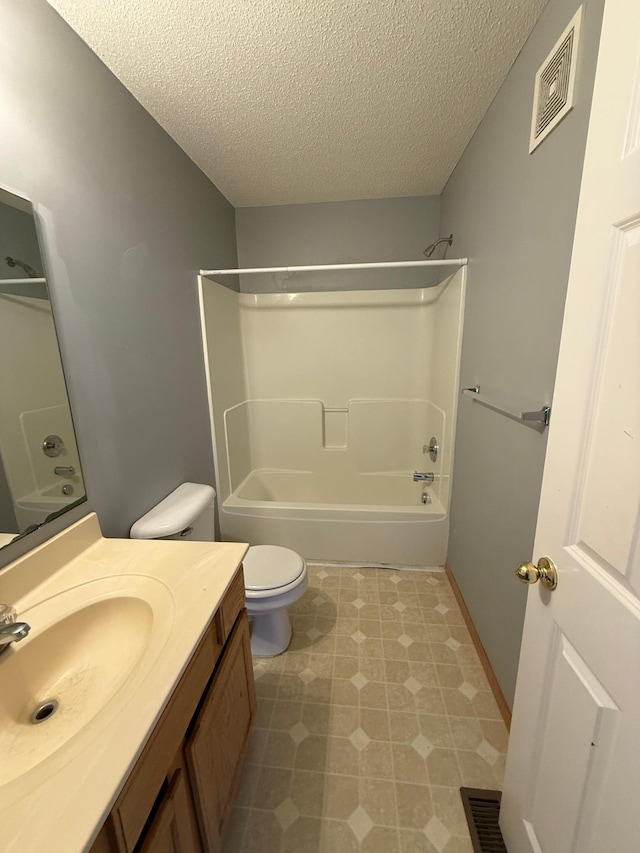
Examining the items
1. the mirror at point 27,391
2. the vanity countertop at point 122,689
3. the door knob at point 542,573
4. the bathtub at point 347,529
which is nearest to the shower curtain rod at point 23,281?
the mirror at point 27,391

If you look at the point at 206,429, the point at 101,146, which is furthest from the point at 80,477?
the point at 101,146

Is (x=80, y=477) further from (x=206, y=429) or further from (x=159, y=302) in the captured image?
(x=206, y=429)

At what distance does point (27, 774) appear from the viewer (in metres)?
0.50

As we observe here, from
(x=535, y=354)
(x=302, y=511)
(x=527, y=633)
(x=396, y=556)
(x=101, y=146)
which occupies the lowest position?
(x=396, y=556)

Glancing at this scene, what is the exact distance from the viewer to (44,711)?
729mm

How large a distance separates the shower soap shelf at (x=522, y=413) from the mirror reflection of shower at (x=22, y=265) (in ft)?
4.90

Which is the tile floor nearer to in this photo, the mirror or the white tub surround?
the white tub surround

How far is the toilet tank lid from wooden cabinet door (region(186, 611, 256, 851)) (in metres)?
0.50

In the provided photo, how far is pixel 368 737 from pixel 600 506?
1.28 metres

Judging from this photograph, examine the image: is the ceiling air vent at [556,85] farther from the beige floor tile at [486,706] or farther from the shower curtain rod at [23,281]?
the beige floor tile at [486,706]

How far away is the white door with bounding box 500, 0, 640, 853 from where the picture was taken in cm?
51

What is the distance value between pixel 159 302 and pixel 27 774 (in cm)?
153

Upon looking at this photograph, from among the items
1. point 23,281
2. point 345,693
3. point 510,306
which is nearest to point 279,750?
point 345,693

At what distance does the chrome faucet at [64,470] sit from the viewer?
1023mm
